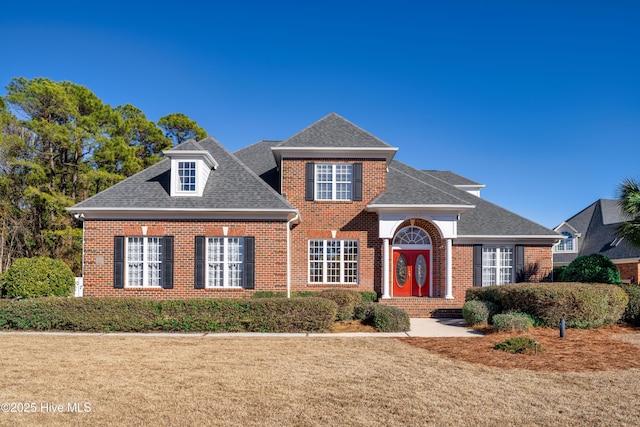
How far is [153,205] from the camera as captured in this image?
Answer: 17.3m

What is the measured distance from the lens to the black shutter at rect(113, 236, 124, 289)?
56.6 feet

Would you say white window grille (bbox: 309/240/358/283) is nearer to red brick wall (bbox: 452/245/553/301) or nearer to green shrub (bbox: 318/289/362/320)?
green shrub (bbox: 318/289/362/320)

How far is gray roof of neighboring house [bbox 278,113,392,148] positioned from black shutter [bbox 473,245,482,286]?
246 inches

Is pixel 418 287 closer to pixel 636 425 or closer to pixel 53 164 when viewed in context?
pixel 636 425

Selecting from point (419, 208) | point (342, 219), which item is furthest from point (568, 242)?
point (342, 219)

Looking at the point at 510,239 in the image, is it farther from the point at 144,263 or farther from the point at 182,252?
the point at 144,263

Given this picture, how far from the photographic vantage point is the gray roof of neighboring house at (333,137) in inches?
771

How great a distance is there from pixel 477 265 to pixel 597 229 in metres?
18.4

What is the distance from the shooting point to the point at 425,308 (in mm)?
18328

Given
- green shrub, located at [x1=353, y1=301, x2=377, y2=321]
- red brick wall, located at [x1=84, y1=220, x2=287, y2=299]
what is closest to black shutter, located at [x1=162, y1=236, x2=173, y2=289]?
red brick wall, located at [x1=84, y1=220, x2=287, y2=299]

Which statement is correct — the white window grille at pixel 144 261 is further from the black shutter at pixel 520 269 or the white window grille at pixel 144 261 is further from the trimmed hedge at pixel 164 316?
the black shutter at pixel 520 269

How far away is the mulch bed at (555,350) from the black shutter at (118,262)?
11.0 m

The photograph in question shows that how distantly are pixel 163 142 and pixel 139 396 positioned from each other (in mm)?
37308

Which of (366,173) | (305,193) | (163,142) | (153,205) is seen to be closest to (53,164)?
(163,142)
